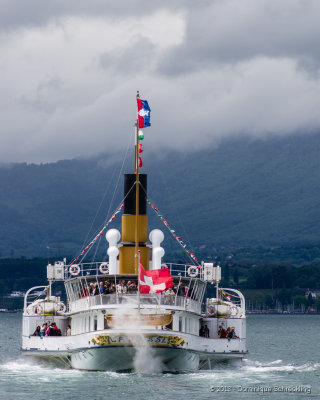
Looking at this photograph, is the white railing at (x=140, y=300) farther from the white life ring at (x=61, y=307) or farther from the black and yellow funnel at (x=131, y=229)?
the white life ring at (x=61, y=307)

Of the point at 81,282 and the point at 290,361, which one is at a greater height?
the point at 81,282

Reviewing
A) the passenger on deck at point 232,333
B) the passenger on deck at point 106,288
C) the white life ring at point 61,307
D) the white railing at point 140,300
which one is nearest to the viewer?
the white railing at point 140,300

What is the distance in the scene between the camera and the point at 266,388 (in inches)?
2441

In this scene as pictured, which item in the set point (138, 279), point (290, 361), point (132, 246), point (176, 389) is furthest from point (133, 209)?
point (290, 361)

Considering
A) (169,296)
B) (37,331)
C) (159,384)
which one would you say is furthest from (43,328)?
(159,384)

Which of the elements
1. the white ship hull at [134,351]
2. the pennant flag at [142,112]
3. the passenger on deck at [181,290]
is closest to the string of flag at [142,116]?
the pennant flag at [142,112]

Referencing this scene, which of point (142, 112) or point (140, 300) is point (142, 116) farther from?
point (140, 300)

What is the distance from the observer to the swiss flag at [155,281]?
2456 inches

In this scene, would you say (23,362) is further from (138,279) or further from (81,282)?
(138,279)

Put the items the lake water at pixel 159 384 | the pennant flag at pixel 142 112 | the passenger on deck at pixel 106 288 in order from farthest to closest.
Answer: the pennant flag at pixel 142 112 → the passenger on deck at pixel 106 288 → the lake water at pixel 159 384

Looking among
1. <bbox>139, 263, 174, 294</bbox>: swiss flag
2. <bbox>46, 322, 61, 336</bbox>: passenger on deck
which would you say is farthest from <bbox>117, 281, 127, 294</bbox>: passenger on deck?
<bbox>46, 322, 61, 336</bbox>: passenger on deck

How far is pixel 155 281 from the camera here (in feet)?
206

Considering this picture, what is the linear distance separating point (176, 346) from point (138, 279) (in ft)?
13.7

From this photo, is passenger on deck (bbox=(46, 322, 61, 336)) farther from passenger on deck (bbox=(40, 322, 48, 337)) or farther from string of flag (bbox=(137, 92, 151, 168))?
string of flag (bbox=(137, 92, 151, 168))
